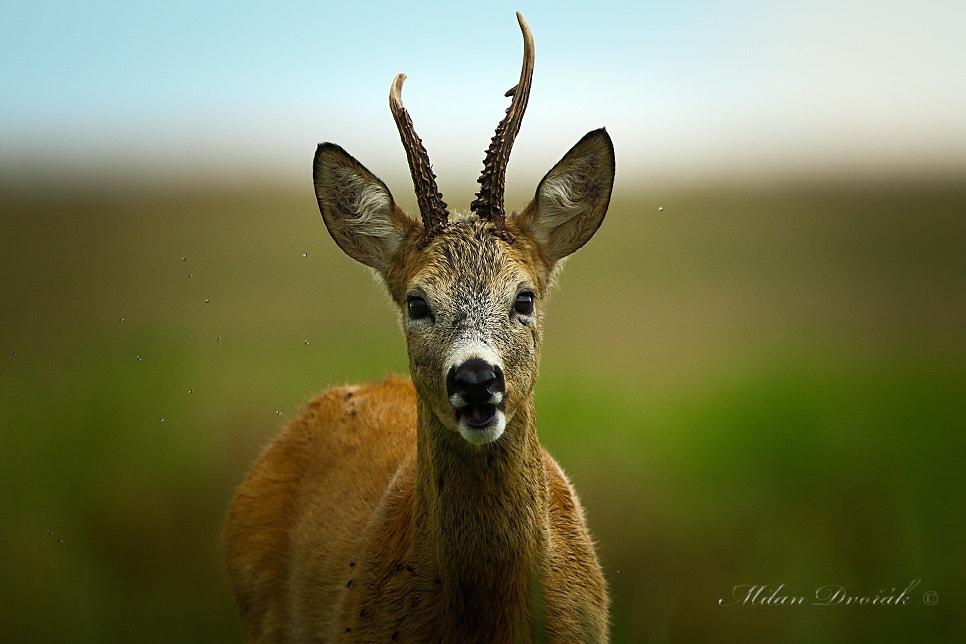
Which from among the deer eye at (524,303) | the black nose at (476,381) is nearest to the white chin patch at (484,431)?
the black nose at (476,381)

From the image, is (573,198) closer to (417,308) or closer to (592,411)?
(417,308)

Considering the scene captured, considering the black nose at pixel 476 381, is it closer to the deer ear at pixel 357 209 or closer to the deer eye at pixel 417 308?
the deer eye at pixel 417 308

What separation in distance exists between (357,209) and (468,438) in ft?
5.21

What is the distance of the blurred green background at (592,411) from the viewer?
276 inches

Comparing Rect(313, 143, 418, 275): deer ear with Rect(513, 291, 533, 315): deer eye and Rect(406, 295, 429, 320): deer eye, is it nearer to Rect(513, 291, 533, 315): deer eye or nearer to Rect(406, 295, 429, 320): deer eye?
Rect(406, 295, 429, 320): deer eye

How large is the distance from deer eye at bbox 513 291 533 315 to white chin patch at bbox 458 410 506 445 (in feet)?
2.11

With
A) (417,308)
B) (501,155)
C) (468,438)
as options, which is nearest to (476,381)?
(468,438)

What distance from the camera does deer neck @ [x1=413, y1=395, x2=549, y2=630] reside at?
4.18m

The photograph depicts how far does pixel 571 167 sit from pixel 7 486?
5797 millimetres

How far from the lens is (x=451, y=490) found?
4238 millimetres

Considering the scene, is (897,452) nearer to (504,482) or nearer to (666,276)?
(504,482)

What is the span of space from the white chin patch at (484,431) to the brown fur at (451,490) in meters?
0.12

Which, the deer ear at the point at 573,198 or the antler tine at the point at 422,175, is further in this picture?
the deer ear at the point at 573,198

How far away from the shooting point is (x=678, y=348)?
14.8m
